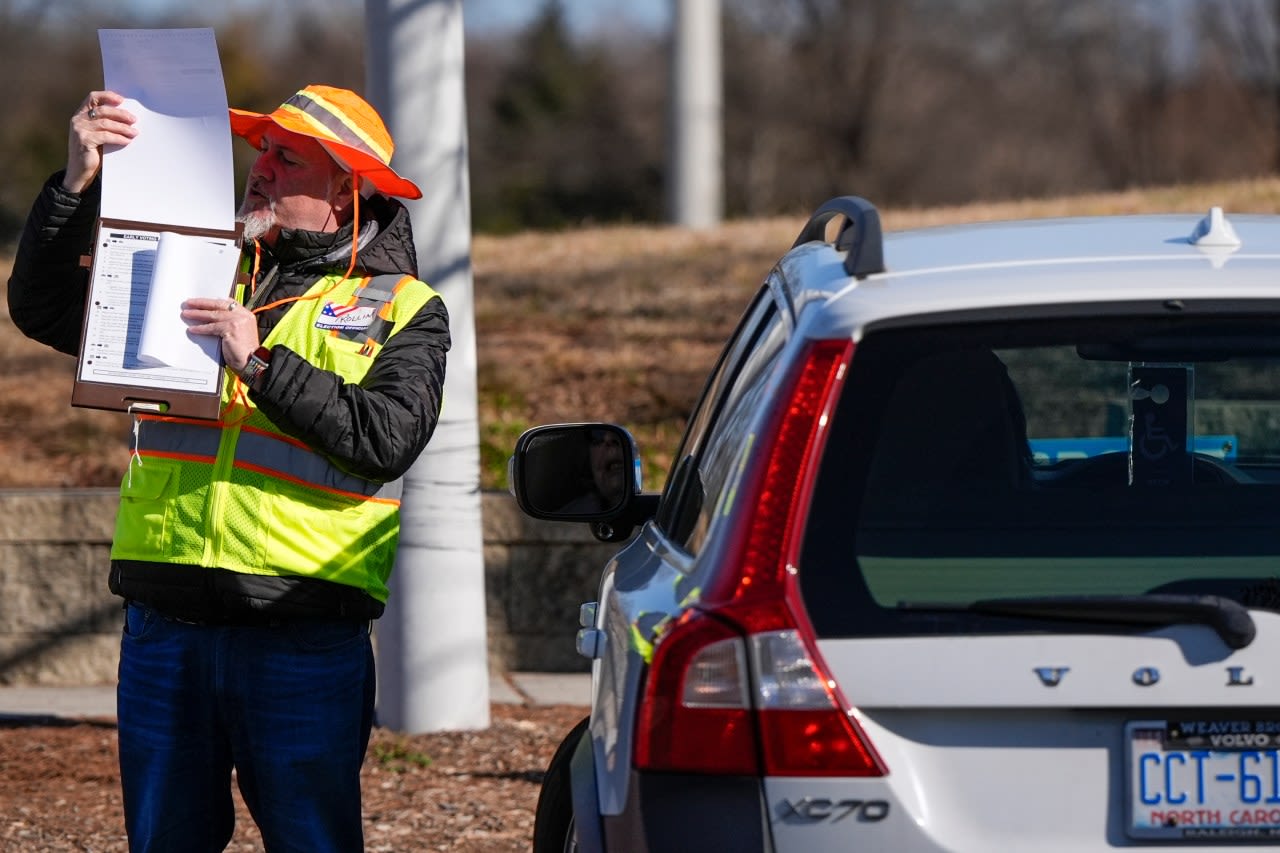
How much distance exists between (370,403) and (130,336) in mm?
468

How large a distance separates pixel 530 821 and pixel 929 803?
3456 mm

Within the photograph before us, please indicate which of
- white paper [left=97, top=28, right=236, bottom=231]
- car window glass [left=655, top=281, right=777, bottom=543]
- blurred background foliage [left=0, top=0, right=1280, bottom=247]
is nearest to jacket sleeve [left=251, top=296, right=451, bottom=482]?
white paper [left=97, top=28, right=236, bottom=231]

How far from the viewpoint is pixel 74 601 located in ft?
25.1

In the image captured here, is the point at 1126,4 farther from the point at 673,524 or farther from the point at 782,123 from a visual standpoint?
the point at 673,524

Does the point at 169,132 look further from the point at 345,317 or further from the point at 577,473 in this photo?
the point at 577,473

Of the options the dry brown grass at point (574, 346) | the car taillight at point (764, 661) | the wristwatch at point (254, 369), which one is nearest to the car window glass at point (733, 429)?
the car taillight at point (764, 661)

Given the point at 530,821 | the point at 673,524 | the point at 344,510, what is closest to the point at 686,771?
the point at 673,524

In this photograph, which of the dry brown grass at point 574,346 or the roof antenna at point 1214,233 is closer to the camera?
the roof antenna at point 1214,233

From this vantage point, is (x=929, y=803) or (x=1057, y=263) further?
(x=1057, y=263)

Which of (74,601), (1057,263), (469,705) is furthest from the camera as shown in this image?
(74,601)

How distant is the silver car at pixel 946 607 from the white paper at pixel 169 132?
3.91 ft

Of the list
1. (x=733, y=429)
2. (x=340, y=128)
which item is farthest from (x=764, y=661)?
(x=340, y=128)

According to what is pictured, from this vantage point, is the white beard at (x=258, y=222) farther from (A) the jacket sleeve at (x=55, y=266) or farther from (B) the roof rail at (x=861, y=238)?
(B) the roof rail at (x=861, y=238)

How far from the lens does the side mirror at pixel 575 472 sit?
148 inches
